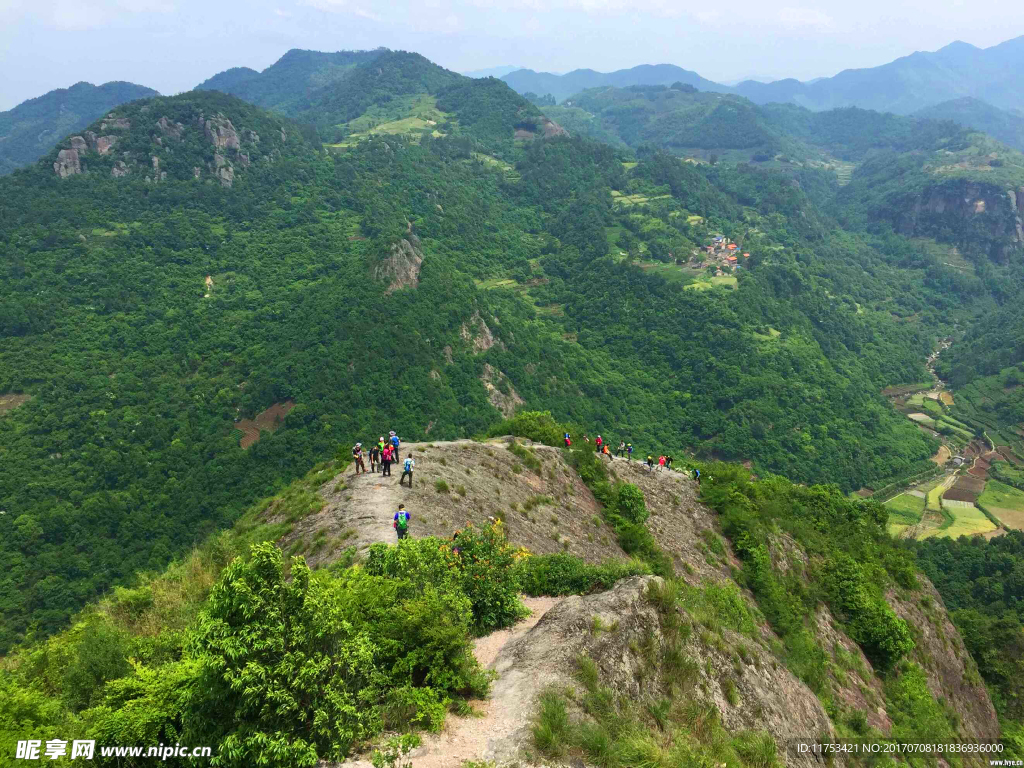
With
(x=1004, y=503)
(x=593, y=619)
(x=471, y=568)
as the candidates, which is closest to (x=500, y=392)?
(x=471, y=568)

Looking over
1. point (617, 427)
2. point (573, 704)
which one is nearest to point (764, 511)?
point (573, 704)

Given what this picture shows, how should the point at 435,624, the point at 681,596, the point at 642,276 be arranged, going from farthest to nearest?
the point at 642,276
the point at 681,596
the point at 435,624

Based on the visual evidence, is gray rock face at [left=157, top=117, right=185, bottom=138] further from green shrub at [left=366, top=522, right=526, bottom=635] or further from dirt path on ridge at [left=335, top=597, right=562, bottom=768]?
dirt path on ridge at [left=335, top=597, right=562, bottom=768]

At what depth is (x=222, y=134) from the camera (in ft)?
597

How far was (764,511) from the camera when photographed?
47219 millimetres

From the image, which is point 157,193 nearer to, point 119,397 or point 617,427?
point 119,397

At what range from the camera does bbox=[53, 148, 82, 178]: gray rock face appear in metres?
152

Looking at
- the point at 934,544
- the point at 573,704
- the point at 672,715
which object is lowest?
the point at 934,544

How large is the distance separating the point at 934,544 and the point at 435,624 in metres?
106

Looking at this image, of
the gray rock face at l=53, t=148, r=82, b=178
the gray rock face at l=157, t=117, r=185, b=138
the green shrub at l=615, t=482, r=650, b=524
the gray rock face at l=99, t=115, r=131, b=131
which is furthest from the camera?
the gray rock face at l=157, t=117, r=185, b=138

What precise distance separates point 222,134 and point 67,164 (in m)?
44.5

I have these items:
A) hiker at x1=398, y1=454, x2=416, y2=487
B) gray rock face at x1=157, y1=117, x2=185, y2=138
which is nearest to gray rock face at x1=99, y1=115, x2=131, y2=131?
gray rock face at x1=157, y1=117, x2=185, y2=138

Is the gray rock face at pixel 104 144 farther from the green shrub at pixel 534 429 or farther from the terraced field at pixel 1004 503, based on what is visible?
the terraced field at pixel 1004 503

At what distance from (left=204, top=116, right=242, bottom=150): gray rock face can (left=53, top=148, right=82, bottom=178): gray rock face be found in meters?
37.2
